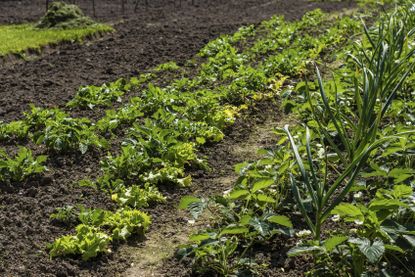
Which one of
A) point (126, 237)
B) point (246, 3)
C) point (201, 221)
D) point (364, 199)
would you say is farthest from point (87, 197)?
point (246, 3)

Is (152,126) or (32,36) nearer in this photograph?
(152,126)

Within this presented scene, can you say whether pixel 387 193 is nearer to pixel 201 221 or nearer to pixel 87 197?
pixel 201 221

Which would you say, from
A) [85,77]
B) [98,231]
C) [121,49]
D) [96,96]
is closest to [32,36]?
[121,49]

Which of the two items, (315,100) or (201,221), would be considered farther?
(315,100)

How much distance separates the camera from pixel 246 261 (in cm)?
350

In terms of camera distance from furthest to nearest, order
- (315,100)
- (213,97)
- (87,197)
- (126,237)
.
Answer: (213,97)
(315,100)
(87,197)
(126,237)

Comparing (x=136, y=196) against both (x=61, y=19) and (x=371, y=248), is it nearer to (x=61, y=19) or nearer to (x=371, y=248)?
(x=371, y=248)

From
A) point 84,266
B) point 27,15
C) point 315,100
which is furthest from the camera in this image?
point 27,15

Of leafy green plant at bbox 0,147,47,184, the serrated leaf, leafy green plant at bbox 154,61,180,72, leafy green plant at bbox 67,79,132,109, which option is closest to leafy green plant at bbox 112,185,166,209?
leafy green plant at bbox 0,147,47,184

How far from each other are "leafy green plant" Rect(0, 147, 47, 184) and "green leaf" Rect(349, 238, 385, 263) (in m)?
3.01

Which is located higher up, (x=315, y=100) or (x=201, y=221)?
(x=315, y=100)

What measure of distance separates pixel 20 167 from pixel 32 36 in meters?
7.27

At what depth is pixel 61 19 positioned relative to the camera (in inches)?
516

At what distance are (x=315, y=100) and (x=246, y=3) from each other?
44.3ft
